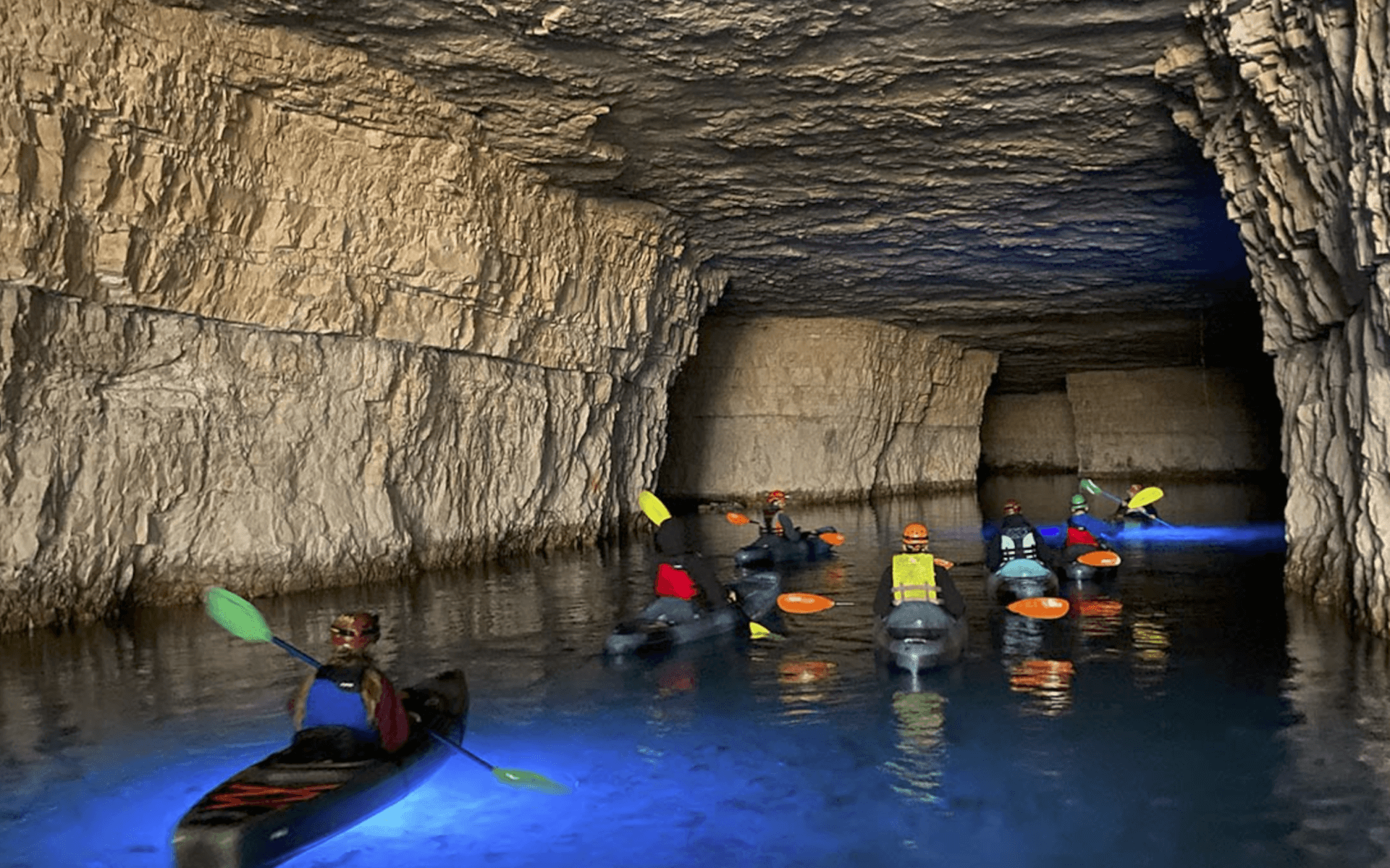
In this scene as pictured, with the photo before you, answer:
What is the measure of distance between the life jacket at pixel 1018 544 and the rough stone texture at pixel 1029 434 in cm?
2721

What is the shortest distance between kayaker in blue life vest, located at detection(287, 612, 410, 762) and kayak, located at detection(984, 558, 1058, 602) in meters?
7.31

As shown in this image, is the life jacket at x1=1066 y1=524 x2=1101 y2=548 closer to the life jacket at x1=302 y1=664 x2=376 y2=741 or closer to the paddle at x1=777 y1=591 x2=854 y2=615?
the paddle at x1=777 y1=591 x2=854 y2=615

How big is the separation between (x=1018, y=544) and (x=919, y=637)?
4307mm

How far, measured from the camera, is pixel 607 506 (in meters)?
20.3

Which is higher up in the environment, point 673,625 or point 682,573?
point 682,573

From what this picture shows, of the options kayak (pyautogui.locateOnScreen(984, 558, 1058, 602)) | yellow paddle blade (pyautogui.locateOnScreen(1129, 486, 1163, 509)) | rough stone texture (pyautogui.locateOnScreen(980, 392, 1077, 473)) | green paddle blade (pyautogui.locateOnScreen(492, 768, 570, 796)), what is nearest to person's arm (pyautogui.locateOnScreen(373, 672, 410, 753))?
green paddle blade (pyautogui.locateOnScreen(492, 768, 570, 796))

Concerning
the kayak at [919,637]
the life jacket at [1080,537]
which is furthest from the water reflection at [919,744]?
the life jacket at [1080,537]

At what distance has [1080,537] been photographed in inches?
550

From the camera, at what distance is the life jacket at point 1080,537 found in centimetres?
1391

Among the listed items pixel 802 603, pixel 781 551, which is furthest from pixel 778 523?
pixel 802 603

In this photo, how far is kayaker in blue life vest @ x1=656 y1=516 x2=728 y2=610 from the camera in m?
10.4

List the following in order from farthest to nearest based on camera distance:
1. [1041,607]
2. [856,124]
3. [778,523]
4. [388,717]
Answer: [778,523]
[856,124]
[1041,607]
[388,717]

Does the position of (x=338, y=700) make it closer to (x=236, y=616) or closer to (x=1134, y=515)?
(x=236, y=616)

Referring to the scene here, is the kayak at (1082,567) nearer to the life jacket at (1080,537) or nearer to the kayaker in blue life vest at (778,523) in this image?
the life jacket at (1080,537)
